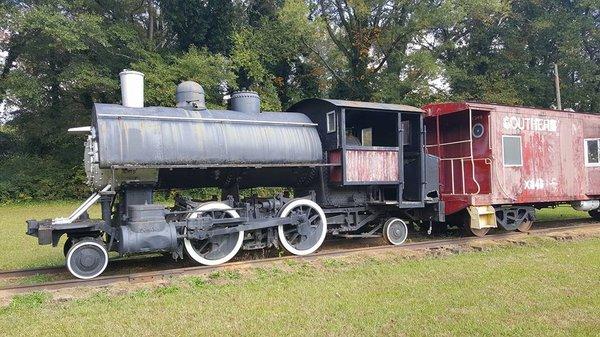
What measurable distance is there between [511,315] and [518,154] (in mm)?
7502

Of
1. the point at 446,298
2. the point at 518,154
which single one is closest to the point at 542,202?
the point at 518,154

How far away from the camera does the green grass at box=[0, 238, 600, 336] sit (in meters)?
5.01

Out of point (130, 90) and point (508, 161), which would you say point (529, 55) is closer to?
point (508, 161)

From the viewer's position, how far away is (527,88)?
3005cm

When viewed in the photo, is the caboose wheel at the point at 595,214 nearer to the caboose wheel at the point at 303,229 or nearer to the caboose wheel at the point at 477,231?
the caboose wheel at the point at 477,231

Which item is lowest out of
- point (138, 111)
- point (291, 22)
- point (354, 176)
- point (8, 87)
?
point (354, 176)

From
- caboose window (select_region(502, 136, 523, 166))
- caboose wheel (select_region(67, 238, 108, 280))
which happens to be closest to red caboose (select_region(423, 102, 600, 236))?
caboose window (select_region(502, 136, 523, 166))

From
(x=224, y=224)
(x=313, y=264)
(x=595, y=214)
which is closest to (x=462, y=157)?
(x=313, y=264)

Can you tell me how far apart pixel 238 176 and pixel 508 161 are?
673 cm

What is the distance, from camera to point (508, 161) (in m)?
11.6

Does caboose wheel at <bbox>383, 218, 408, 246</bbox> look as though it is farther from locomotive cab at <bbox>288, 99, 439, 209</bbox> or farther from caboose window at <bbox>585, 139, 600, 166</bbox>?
caboose window at <bbox>585, 139, 600, 166</bbox>

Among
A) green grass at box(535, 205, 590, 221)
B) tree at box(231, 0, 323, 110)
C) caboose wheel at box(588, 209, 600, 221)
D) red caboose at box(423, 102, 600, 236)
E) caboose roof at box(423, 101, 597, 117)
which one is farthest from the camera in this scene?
tree at box(231, 0, 323, 110)

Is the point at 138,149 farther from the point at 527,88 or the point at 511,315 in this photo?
the point at 527,88

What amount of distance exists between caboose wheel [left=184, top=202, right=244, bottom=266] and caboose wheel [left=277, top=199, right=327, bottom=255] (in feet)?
3.19
